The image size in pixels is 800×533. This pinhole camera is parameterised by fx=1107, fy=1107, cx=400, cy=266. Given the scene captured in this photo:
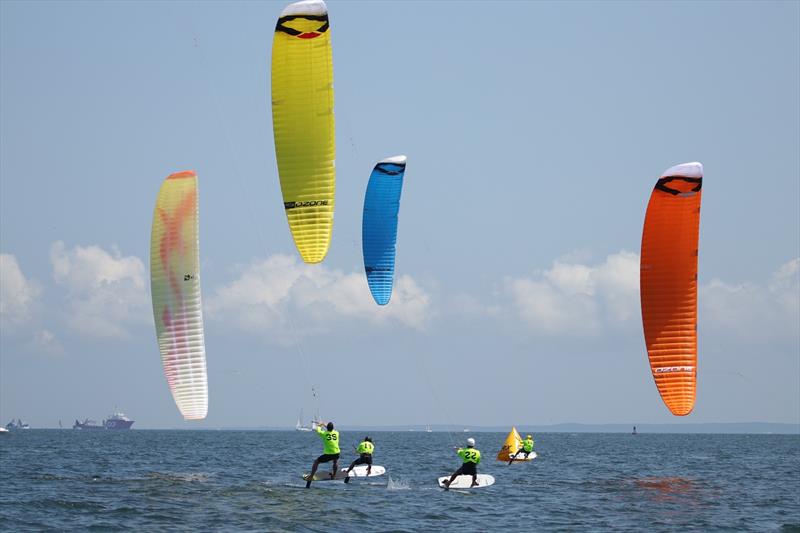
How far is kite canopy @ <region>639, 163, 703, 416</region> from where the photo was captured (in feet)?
107

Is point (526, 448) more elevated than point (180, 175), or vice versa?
point (180, 175)

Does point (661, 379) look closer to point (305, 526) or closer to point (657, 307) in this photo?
point (657, 307)

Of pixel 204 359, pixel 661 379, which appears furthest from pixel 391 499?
pixel 661 379

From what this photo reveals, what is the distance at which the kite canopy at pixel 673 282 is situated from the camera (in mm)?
32625

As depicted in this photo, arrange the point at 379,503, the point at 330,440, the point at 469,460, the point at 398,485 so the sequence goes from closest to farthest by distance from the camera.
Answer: the point at 379,503 < the point at 330,440 < the point at 469,460 < the point at 398,485

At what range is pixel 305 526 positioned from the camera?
81.5ft

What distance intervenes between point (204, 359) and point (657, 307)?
13.4 metres

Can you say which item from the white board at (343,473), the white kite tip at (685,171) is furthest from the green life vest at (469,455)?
the white kite tip at (685,171)

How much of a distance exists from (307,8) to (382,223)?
9581 millimetres

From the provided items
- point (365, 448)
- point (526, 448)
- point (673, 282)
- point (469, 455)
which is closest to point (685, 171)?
point (673, 282)

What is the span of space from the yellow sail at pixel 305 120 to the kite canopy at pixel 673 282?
967cm

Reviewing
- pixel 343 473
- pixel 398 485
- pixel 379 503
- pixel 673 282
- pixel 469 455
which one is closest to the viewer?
pixel 379 503

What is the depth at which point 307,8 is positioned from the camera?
3125 centimetres

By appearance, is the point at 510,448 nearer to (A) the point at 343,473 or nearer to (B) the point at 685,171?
(A) the point at 343,473
